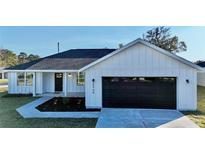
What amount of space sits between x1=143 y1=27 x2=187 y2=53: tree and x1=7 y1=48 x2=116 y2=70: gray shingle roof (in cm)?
2163

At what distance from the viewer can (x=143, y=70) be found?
40.1ft

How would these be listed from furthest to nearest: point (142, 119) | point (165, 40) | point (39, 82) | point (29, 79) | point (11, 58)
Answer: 1. point (11, 58)
2. point (165, 40)
3. point (29, 79)
4. point (39, 82)
5. point (142, 119)

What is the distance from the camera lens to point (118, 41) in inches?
1241

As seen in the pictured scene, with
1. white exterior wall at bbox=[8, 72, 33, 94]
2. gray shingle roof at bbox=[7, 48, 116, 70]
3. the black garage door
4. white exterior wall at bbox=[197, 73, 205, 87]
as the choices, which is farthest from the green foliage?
the black garage door

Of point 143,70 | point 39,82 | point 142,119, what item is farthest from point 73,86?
point 142,119

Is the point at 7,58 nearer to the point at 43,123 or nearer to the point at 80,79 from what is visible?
the point at 80,79

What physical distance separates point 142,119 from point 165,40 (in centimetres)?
3305

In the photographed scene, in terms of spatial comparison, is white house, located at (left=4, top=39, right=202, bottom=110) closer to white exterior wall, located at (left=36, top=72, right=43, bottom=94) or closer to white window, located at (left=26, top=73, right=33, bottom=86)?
white exterior wall, located at (left=36, top=72, right=43, bottom=94)

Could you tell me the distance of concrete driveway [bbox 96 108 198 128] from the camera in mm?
8711
